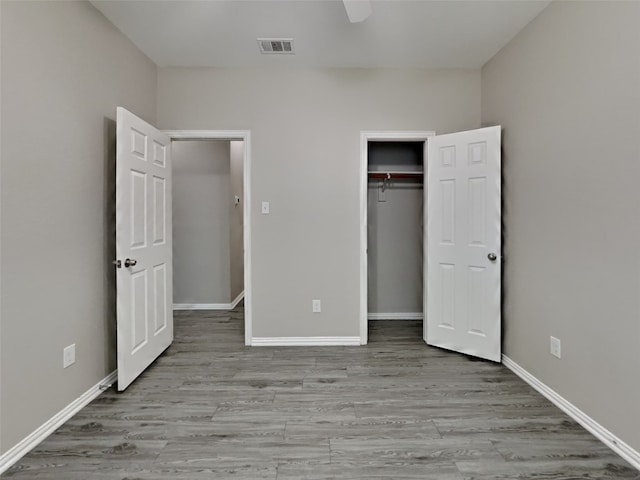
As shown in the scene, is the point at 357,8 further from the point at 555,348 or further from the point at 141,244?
the point at 555,348

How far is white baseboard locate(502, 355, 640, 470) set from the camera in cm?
171

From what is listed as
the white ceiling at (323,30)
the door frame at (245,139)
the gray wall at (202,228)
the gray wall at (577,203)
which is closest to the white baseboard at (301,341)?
the door frame at (245,139)

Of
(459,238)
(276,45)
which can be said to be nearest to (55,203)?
(276,45)

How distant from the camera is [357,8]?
2041 millimetres

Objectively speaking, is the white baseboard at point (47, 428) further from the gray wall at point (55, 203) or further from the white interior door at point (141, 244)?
the white interior door at point (141, 244)

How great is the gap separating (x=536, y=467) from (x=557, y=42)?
252 cm

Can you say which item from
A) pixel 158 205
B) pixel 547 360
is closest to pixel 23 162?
pixel 158 205

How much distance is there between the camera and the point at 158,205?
2939 mm

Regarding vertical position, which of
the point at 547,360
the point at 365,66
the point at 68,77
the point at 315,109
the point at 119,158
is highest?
the point at 365,66

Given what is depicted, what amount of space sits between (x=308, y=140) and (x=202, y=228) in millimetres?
2181

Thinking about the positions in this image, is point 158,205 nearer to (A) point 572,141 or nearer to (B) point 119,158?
(B) point 119,158

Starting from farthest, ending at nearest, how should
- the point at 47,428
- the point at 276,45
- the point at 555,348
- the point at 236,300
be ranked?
the point at 236,300, the point at 276,45, the point at 555,348, the point at 47,428

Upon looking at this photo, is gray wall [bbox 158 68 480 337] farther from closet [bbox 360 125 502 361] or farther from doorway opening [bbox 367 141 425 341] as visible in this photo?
doorway opening [bbox 367 141 425 341]

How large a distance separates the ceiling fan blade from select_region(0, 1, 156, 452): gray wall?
1.71 m
